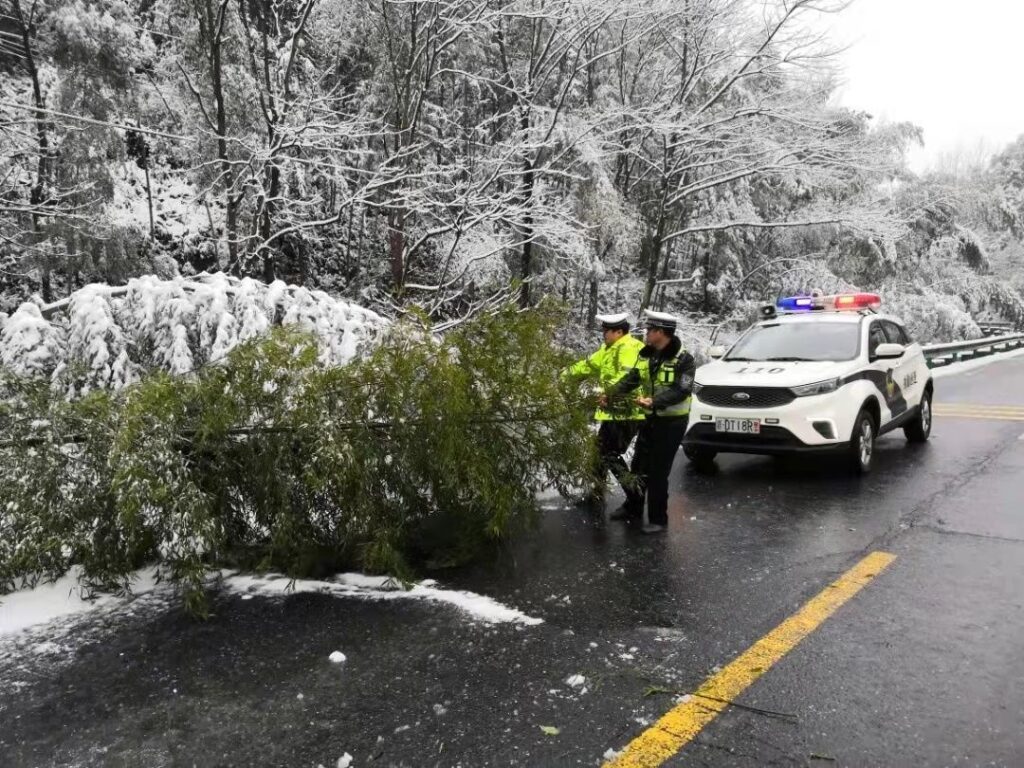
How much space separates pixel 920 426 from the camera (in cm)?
937

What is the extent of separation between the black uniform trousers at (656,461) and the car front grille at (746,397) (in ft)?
5.97

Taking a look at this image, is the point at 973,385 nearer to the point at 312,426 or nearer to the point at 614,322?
the point at 614,322

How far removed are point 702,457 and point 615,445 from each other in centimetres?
234

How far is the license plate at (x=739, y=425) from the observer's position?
723 cm

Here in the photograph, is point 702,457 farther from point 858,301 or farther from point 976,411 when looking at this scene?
point 976,411

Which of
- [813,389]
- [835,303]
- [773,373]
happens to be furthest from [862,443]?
[835,303]

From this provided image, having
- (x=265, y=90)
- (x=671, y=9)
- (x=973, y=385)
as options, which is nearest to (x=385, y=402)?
(x=265, y=90)

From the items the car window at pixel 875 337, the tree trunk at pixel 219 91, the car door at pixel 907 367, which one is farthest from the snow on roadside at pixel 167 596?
the tree trunk at pixel 219 91

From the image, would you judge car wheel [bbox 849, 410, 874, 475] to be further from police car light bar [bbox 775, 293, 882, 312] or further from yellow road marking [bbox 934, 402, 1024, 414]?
yellow road marking [bbox 934, 402, 1024, 414]

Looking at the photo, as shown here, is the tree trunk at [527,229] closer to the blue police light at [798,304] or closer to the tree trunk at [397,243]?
the tree trunk at [397,243]

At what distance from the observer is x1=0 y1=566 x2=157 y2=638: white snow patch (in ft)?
13.5

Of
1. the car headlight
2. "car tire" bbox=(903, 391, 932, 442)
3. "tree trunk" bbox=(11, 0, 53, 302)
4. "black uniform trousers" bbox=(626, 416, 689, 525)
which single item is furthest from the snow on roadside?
"tree trunk" bbox=(11, 0, 53, 302)

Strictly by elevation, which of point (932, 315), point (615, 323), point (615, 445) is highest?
point (615, 323)

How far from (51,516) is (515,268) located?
1303 cm
